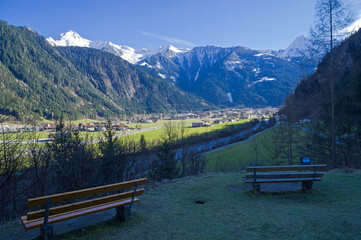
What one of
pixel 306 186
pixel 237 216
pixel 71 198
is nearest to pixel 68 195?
pixel 71 198

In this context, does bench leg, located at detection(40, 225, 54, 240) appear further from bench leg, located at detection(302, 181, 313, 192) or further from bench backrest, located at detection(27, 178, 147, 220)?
bench leg, located at detection(302, 181, 313, 192)

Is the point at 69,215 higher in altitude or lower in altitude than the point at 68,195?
lower

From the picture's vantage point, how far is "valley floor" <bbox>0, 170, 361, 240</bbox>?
4.63 metres

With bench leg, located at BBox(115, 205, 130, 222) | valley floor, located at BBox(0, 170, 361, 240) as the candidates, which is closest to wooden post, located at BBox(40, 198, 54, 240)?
valley floor, located at BBox(0, 170, 361, 240)

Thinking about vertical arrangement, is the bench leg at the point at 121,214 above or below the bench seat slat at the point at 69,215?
below

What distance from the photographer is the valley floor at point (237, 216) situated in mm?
4633

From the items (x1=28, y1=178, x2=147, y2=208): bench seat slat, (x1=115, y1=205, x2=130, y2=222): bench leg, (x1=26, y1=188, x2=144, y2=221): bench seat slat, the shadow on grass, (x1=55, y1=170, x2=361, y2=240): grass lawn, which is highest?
(x1=28, y1=178, x2=147, y2=208): bench seat slat

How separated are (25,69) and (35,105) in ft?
183

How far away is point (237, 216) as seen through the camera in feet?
18.6

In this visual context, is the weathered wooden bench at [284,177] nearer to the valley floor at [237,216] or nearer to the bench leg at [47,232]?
the valley floor at [237,216]

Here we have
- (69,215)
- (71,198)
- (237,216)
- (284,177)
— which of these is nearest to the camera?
(69,215)

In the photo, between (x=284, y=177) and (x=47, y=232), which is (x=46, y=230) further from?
(x=284, y=177)

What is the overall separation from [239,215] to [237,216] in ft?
0.32

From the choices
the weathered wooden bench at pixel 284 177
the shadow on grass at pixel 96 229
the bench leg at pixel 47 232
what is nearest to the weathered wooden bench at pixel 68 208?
the bench leg at pixel 47 232
